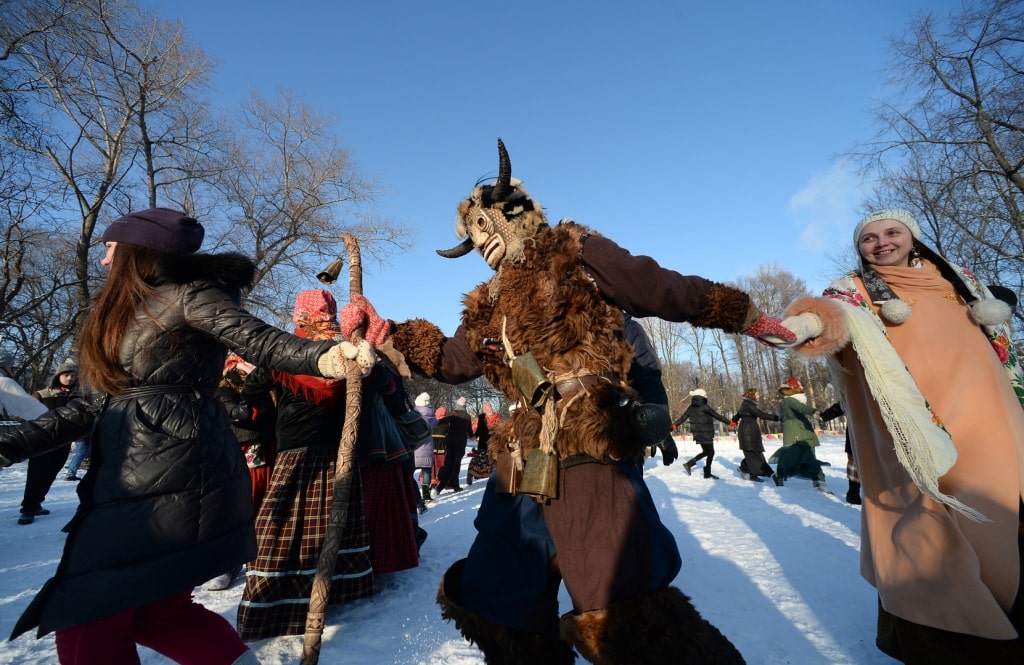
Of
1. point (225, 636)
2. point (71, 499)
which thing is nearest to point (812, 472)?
point (225, 636)

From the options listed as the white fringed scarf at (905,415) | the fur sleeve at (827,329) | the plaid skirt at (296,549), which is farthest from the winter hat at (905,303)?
the plaid skirt at (296,549)

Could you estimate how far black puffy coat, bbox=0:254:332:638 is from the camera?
1.50 metres

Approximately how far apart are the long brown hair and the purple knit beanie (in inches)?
1.4

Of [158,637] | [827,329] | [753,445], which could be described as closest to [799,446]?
[753,445]

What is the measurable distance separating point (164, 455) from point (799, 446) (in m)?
9.32

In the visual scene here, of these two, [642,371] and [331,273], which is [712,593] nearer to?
[642,371]

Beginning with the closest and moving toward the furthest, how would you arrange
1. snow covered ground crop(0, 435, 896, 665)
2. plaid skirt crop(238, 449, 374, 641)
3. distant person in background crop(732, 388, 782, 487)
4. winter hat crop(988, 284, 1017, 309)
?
snow covered ground crop(0, 435, 896, 665), winter hat crop(988, 284, 1017, 309), plaid skirt crop(238, 449, 374, 641), distant person in background crop(732, 388, 782, 487)

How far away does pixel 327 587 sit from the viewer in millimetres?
2045

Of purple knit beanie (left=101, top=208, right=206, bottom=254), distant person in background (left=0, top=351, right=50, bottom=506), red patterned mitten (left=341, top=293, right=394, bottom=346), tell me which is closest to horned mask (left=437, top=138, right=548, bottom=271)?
red patterned mitten (left=341, top=293, right=394, bottom=346)

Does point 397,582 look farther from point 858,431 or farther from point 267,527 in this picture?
point 858,431

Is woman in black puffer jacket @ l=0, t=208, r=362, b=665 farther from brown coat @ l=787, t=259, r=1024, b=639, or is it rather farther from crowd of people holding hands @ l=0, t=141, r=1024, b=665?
brown coat @ l=787, t=259, r=1024, b=639

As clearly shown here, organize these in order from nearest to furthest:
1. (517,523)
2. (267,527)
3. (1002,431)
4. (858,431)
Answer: (517,523) < (1002,431) < (858,431) < (267,527)

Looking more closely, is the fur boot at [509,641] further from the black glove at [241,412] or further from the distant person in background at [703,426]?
the distant person in background at [703,426]

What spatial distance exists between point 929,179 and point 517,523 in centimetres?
1508
